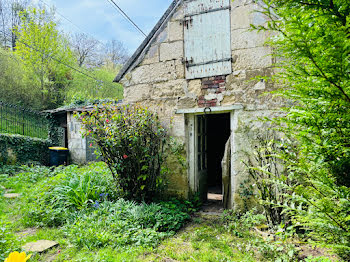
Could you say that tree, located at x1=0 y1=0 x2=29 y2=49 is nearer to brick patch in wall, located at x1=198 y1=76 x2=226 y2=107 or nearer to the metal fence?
the metal fence

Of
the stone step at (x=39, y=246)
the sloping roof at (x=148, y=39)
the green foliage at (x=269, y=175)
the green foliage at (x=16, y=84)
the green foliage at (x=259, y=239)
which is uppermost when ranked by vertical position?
the green foliage at (x=16, y=84)

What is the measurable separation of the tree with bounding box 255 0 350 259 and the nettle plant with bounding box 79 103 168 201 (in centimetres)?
296

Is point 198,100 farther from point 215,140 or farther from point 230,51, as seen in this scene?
point 215,140

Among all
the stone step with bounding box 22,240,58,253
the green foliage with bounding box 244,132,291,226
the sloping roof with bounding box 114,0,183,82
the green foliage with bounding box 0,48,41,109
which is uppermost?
the green foliage with bounding box 0,48,41,109

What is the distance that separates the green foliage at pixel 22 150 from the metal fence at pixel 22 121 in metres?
1.06

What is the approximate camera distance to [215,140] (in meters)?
7.83

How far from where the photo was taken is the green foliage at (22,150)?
27.0ft

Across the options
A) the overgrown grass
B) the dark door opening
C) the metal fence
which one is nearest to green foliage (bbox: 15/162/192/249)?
the overgrown grass

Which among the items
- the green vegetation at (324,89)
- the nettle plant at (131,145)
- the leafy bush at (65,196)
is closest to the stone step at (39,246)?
the leafy bush at (65,196)

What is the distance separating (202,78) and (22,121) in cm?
916

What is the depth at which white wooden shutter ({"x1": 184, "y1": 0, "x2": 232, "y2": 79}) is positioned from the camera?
13.6ft

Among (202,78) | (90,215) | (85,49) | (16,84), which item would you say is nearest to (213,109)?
(202,78)

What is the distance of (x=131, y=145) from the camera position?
13.9ft

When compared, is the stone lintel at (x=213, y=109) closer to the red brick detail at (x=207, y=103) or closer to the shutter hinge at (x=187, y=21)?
the red brick detail at (x=207, y=103)
